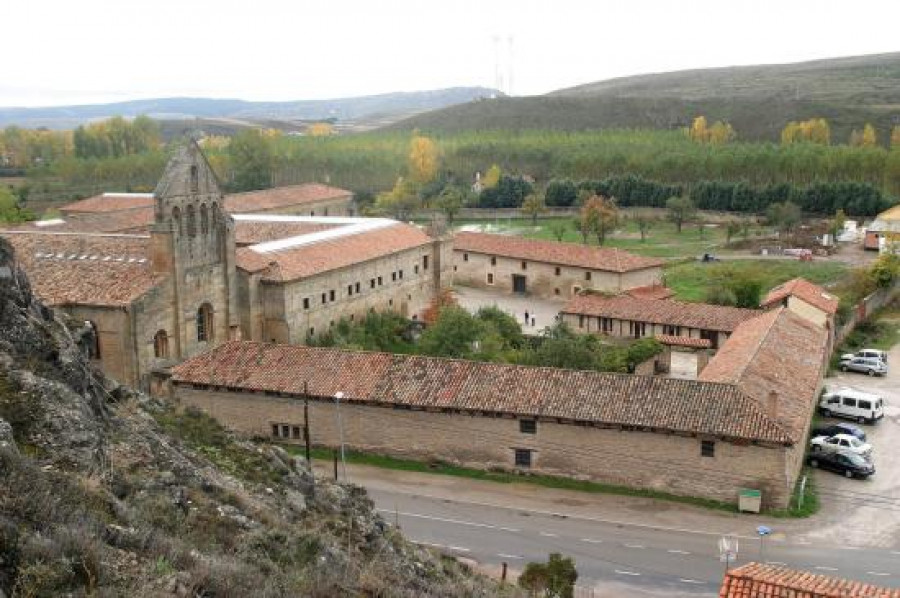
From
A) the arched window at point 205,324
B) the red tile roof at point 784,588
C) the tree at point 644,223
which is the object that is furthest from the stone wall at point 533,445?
the tree at point 644,223

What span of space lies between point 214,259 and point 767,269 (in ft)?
146

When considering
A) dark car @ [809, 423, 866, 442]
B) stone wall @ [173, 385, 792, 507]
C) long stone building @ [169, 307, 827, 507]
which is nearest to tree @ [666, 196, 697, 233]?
long stone building @ [169, 307, 827, 507]

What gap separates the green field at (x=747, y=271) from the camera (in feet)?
212

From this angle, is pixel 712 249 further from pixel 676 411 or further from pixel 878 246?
pixel 676 411

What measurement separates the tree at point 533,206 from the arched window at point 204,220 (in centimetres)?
6207

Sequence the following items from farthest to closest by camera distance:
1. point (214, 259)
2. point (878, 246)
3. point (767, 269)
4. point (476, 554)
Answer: point (878, 246) → point (767, 269) → point (214, 259) → point (476, 554)

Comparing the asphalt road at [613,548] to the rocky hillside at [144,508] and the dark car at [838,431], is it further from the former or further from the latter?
the dark car at [838,431]

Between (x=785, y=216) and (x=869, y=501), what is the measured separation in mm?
61901

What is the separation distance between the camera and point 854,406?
123ft

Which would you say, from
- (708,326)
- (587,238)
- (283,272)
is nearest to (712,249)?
(587,238)

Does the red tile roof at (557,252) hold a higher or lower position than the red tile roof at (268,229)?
lower

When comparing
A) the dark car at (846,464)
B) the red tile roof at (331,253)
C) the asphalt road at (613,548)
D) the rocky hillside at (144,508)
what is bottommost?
the asphalt road at (613,548)

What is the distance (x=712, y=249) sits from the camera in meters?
82.8

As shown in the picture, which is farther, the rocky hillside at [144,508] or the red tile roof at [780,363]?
the red tile roof at [780,363]
